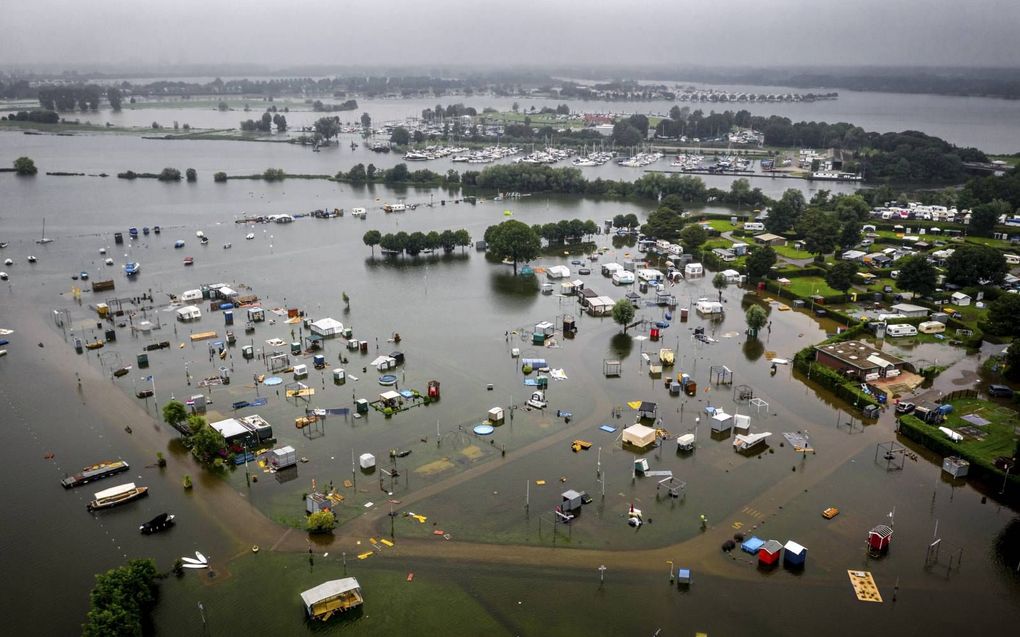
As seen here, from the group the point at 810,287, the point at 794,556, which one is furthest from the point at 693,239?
the point at 794,556

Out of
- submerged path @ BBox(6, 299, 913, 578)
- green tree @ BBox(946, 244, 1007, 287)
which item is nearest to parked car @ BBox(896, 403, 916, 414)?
submerged path @ BBox(6, 299, 913, 578)

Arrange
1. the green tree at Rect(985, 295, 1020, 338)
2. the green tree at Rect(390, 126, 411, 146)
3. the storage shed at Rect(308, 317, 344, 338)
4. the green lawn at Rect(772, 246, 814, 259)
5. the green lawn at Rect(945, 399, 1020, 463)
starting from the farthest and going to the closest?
the green tree at Rect(390, 126, 411, 146) → the green lawn at Rect(772, 246, 814, 259) → the storage shed at Rect(308, 317, 344, 338) → the green tree at Rect(985, 295, 1020, 338) → the green lawn at Rect(945, 399, 1020, 463)

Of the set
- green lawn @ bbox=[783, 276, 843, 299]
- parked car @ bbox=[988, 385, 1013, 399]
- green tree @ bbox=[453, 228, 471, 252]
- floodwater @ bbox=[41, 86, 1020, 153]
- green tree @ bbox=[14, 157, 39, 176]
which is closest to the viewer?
parked car @ bbox=[988, 385, 1013, 399]

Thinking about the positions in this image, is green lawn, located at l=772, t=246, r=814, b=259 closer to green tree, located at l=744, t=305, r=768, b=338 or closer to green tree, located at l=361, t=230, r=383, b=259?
green tree, located at l=744, t=305, r=768, b=338

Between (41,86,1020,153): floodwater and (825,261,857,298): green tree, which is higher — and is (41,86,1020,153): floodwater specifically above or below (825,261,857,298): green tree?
above

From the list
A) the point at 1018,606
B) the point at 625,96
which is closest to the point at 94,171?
the point at 1018,606

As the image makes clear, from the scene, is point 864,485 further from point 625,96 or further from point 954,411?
point 625,96

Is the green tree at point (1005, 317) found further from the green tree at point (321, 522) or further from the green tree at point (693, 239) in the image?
the green tree at point (321, 522)
